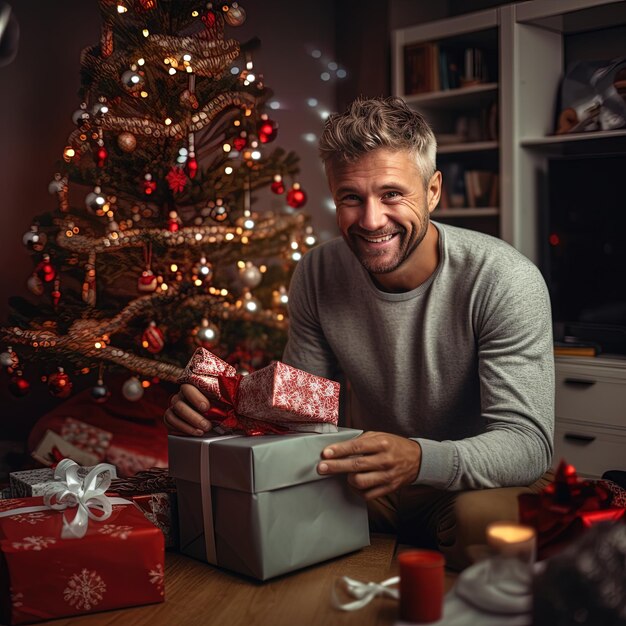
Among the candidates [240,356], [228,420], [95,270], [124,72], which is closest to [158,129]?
[124,72]

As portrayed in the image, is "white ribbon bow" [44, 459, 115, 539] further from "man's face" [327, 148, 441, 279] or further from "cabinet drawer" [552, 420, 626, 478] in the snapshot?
"cabinet drawer" [552, 420, 626, 478]

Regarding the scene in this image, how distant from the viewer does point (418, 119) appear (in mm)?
1732

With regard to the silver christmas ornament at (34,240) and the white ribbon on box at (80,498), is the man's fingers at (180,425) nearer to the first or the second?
the white ribbon on box at (80,498)

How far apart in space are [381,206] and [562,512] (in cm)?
77

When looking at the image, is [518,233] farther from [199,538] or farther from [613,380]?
[199,538]

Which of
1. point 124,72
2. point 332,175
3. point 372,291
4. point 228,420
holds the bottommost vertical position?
point 228,420

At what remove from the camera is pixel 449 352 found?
174 cm

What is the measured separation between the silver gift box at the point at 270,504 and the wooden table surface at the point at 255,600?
22 mm

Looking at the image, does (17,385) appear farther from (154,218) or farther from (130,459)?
(154,218)

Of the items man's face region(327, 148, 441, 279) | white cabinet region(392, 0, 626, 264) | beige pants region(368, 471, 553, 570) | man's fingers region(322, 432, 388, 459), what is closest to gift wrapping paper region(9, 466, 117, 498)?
man's fingers region(322, 432, 388, 459)

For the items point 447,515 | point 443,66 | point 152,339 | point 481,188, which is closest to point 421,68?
point 443,66

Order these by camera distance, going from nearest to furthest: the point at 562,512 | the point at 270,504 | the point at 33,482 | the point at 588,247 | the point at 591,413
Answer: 1. the point at 562,512
2. the point at 270,504
3. the point at 33,482
4. the point at 591,413
5. the point at 588,247

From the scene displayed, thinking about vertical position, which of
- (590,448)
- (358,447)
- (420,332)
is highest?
(420,332)

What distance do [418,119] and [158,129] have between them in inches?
37.0
